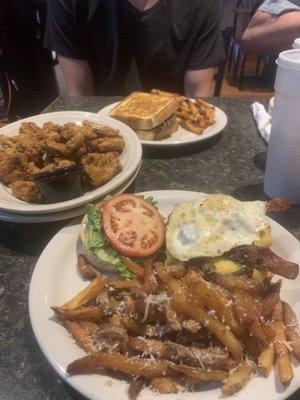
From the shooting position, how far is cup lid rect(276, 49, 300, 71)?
1394 millimetres

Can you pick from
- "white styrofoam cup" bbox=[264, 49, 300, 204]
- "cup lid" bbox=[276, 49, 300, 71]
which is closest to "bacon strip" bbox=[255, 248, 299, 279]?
"white styrofoam cup" bbox=[264, 49, 300, 204]

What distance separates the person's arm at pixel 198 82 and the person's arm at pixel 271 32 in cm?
52

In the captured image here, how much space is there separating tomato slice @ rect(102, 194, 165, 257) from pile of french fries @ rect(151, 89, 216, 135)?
0.96m

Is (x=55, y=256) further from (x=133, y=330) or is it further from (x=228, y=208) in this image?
(x=228, y=208)

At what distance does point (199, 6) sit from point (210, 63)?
47cm

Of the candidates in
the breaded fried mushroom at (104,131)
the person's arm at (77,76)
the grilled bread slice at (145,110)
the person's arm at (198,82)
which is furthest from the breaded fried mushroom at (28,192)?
the person's arm at (198,82)

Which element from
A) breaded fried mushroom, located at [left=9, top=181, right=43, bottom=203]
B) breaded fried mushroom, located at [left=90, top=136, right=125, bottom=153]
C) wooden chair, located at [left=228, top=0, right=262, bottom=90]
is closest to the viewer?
breaded fried mushroom, located at [left=9, top=181, right=43, bottom=203]

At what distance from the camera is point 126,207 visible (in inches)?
58.8

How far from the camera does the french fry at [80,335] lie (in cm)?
103

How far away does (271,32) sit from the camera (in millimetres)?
3266

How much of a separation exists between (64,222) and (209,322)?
922 millimetres

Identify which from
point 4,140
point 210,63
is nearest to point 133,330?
point 4,140

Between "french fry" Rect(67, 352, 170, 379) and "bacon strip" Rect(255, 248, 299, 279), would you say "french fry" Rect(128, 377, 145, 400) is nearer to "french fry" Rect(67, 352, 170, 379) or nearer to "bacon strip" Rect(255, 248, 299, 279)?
"french fry" Rect(67, 352, 170, 379)

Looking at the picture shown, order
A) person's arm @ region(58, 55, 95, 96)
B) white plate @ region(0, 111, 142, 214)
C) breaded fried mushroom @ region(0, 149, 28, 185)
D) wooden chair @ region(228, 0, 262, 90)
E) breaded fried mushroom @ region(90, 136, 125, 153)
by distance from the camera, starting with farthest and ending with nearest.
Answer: wooden chair @ region(228, 0, 262, 90), person's arm @ region(58, 55, 95, 96), breaded fried mushroom @ region(90, 136, 125, 153), breaded fried mushroom @ region(0, 149, 28, 185), white plate @ region(0, 111, 142, 214)
